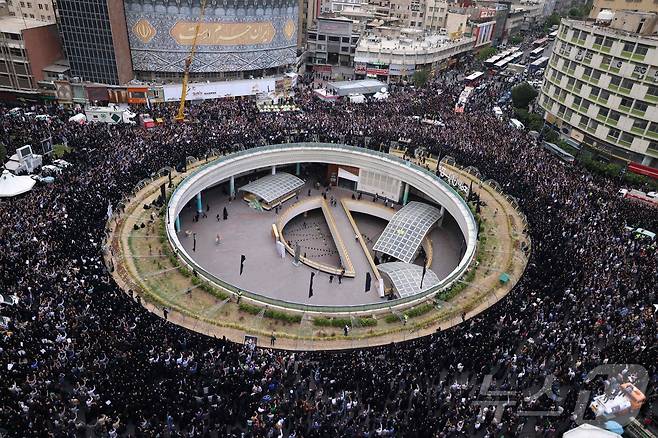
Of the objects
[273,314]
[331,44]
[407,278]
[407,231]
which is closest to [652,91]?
[407,231]

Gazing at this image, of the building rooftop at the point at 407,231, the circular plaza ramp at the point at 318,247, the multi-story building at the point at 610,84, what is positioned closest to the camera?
the circular plaza ramp at the point at 318,247

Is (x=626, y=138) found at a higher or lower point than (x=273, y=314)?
higher

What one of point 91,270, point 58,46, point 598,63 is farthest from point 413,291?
point 58,46

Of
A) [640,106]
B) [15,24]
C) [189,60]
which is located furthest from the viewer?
[189,60]

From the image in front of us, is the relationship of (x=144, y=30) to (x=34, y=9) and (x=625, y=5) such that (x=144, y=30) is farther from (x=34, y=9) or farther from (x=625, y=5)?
(x=625, y=5)

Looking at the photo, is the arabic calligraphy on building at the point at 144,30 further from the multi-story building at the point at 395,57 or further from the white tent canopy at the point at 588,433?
the white tent canopy at the point at 588,433

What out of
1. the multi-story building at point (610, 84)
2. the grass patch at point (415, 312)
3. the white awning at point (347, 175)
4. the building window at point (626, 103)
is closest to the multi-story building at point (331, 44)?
the multi-story building at point (610, 84)

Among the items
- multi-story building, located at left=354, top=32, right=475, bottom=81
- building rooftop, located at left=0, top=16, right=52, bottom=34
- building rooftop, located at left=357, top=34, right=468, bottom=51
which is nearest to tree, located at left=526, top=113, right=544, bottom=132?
multi-story building, located at left=354, top=32, right=475, bottom=81
